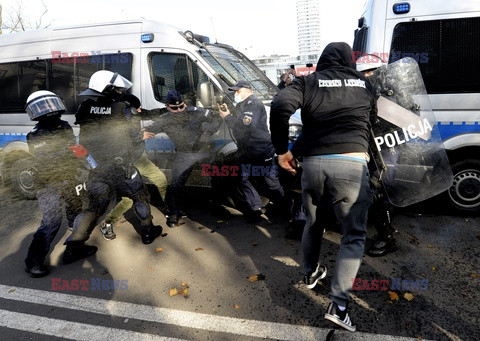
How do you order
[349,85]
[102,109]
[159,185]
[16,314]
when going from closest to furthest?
1. [349,85]
2. [16,314]
3. [102,109]
4. [159,185]

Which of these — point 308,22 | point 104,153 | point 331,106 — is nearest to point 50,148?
point 104,153

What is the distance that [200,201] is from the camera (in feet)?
18.1

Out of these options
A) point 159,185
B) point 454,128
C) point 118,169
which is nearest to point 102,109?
point 118,169

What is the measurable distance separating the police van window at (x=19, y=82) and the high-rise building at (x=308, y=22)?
75.3 m

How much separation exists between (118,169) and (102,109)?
2.41ft

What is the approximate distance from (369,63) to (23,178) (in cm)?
623

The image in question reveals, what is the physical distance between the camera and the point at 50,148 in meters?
3.59

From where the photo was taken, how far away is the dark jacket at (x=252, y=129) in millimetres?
4078

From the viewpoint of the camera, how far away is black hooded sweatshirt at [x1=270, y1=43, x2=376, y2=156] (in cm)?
238

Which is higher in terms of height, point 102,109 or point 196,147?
point 102,109

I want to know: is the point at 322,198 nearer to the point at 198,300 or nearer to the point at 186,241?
the point at 198,300

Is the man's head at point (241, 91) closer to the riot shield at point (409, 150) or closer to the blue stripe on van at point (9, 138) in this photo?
the riot shield at point (409, 150)

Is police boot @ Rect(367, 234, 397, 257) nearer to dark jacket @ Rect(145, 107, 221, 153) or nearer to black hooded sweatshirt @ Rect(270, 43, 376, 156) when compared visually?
black hooded sweatshirt @ Rect(270, 43, 376, 156)

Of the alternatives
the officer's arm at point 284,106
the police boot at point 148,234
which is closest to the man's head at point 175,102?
the police boot at point 148,234
